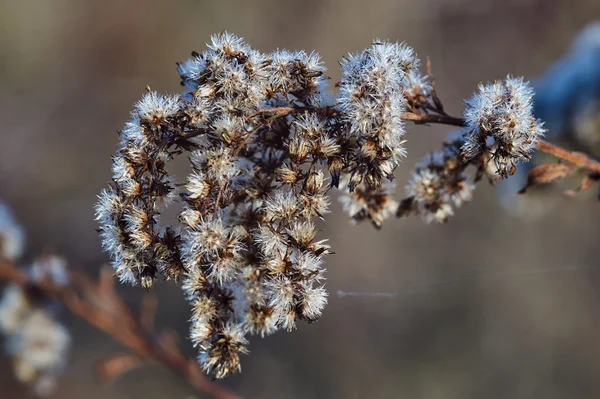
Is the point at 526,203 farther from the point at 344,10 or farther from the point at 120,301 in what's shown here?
the point at 344,10

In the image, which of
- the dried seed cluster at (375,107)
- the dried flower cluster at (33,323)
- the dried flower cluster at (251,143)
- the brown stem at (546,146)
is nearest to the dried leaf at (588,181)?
the brown stem at (546,146)

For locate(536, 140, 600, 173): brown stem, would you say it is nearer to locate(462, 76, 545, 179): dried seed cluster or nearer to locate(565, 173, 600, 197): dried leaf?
locate(565, 173, 600, 197): dried leaf

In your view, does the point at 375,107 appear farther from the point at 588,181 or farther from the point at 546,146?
the point at 588,181

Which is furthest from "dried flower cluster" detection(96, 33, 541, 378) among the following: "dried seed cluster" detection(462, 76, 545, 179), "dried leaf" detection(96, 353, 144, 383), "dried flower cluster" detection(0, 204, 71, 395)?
"dried flower cluster" detection(0, 204, 71, 395)

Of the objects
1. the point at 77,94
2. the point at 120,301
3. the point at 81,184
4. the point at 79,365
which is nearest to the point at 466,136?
the point at 120,301

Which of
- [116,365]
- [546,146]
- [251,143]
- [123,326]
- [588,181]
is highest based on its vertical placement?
[588,181]

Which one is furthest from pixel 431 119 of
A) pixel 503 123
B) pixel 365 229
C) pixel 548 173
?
pixel 365 229

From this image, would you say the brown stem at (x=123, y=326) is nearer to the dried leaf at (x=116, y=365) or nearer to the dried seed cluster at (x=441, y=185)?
the dried leaf at (x=116, y=365)
